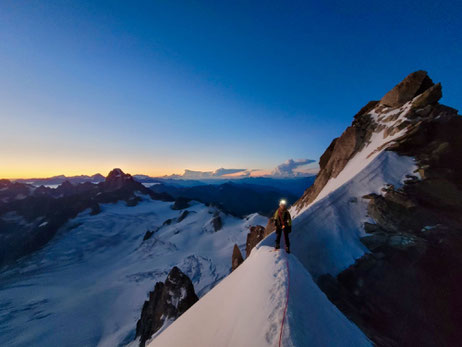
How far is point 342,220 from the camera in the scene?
12.5 metres

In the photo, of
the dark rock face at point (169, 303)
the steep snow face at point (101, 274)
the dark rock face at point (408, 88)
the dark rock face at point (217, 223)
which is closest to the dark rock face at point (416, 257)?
the dark rock face at point (408, 88)

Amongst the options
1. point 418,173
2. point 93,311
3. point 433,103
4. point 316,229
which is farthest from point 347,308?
point 93,311

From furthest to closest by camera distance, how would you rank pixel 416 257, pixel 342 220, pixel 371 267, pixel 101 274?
pixel 101 274 < pixel 342 220 < pixel 371 267 < pixel 416 257

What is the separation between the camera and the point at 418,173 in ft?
41.6

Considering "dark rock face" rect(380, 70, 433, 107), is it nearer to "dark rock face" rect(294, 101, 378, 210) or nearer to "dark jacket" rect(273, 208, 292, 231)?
"dark rock face" rect(294, 101, 378, 210)

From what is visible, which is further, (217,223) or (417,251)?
(217,223)

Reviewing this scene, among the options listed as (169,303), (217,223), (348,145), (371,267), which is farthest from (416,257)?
(217,223)

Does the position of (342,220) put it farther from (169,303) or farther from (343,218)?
(169,303)

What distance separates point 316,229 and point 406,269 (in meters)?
A: 4.67

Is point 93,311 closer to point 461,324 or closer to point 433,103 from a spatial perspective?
point 461,324

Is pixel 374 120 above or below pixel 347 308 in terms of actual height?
above

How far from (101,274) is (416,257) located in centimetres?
9314

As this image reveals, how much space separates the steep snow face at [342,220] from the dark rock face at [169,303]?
1878cm

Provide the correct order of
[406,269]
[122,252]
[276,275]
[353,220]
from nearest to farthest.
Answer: [276,275] → [406,269] → [353,220] → [122,252]
